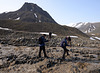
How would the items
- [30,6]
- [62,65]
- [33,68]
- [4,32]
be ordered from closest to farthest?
[33,68] < [62,65] < [4,32] < [30,6]

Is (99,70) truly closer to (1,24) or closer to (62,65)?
(62,65)

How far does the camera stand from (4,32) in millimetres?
40688

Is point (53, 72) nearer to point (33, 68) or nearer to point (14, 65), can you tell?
point (33, 68)

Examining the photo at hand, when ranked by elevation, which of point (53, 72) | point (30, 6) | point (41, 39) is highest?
point (30, 6)

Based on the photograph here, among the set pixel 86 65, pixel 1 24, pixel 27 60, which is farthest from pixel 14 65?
pixel 1 24

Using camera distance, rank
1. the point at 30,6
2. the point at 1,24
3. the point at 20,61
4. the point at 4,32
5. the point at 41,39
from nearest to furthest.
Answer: the point at 20,61, the point at 41,39, the point at 4,32, the point at 1,24, the point at 30,6

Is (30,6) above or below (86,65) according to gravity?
above

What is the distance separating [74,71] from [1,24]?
55.9m

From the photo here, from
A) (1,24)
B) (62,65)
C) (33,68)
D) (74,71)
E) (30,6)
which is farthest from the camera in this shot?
(30,6)

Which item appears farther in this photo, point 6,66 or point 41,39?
point 41,39

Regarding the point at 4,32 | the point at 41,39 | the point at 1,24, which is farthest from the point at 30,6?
the point at 41,39

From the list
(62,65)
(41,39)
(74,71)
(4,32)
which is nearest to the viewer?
(74,71)

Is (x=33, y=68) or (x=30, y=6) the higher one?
(x=30, y=6)

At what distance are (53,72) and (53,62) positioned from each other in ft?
5.50
